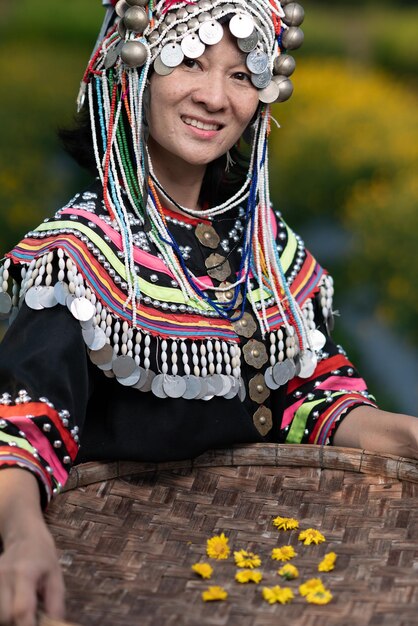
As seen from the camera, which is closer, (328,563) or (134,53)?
(328,563)

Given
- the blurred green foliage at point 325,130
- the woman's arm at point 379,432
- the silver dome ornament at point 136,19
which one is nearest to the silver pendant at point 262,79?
the silver dome ornament at point 136,19

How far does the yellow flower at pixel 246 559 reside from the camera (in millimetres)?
1694

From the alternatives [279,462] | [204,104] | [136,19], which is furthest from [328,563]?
→ [136,19]

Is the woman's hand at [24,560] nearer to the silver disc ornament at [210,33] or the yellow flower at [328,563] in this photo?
the yellow flower at [328,563]

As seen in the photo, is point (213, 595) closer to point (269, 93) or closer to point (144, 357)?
point (144, 357)

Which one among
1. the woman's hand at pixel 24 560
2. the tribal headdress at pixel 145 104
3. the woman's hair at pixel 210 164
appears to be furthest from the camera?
the woman's hair at pixel 210 164

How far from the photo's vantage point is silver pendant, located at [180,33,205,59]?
197 centimetres

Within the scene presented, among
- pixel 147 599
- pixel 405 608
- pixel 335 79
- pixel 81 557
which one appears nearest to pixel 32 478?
pixel 81 557

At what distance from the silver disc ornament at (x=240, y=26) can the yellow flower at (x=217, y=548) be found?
83cm

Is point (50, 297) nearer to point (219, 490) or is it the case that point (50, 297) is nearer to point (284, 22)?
point (219, 490)

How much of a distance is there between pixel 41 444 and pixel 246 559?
1.13ft

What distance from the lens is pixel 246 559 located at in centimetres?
171

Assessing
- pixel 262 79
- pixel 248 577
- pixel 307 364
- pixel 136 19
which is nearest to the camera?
pixel 248 577

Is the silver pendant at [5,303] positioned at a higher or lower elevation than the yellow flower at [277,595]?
higher
